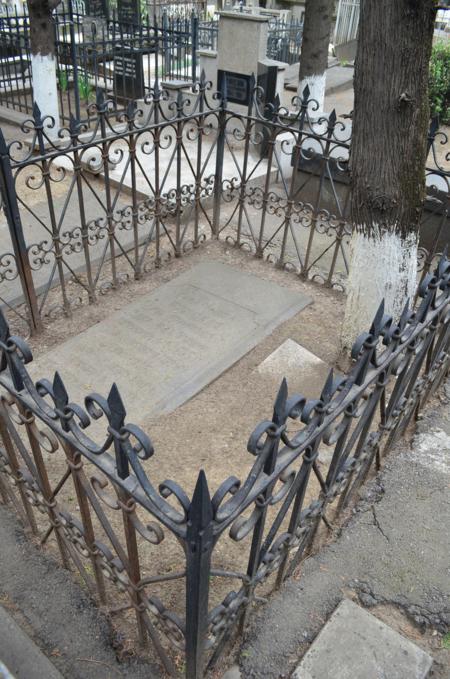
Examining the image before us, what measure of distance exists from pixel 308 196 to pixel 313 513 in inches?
199

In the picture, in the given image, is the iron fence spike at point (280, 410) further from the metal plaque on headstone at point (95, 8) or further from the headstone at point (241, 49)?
the metal plaque on headstone at point (95, 8)

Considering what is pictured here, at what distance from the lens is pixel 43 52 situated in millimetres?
7211

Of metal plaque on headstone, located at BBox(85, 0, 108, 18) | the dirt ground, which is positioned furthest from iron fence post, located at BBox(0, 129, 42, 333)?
metal plaque on headstone, located at BBox(85, 0, 108, 18)

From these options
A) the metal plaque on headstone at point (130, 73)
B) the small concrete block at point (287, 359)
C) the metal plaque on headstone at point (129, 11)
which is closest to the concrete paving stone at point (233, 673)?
the small concrete block at point (287, 359)

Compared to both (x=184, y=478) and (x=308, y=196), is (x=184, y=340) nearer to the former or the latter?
(x=184, y=478)

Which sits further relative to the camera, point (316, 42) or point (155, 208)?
point (316, 42)

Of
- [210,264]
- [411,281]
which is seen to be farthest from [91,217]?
[411,281]

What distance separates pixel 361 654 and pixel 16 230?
2.98m

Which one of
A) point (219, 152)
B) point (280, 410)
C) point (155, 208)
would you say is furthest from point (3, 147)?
point (280, 410)

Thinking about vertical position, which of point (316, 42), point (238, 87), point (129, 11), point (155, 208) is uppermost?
point (129, 11)

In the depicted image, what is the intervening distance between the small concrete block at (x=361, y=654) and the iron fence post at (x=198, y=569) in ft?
1.52

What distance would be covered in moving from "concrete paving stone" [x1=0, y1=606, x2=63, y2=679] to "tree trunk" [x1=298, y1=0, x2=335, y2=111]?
802cm

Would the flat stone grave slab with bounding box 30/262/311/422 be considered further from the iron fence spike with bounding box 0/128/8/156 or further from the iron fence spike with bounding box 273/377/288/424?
the iron fence spike with bounding box 273/377/288/424

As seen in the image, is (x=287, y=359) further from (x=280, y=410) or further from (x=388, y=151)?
(x=280, y=410)
